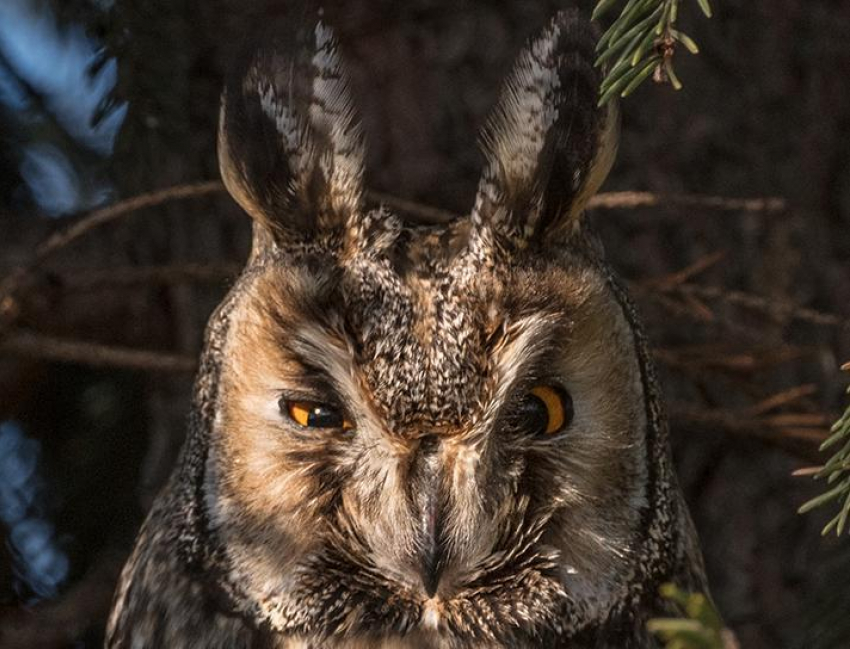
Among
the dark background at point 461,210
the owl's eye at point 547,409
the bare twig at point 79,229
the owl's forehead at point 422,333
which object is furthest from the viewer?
the dark background at point 461,210

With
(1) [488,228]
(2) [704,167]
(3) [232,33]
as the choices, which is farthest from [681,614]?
(3) [232,33]

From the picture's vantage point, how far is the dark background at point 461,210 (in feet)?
8.67

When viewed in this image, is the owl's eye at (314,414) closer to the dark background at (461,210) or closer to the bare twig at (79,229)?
the bare twig at (79,229)

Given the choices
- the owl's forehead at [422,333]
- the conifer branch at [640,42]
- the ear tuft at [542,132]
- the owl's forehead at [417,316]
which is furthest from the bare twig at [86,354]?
the conifer branch at [640,42]

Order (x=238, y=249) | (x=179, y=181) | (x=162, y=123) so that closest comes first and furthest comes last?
1. (x=162, y=123)
2. (x=179, y=181)
3. (x=238, y=249)

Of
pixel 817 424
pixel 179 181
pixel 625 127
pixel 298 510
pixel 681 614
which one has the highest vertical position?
pixel 625 127

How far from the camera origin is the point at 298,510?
5.94 ft

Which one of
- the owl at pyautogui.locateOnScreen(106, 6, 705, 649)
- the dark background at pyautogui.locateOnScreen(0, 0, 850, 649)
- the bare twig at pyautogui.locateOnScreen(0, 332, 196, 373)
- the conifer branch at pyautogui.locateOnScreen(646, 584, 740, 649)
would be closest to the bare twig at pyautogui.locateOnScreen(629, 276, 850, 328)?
the dark background at pyautogui.locateOnScreen(0, 0, 850, 649)

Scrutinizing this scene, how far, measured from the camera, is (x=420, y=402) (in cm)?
166

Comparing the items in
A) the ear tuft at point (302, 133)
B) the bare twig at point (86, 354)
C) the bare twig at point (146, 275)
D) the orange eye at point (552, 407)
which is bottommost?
the orange eye at point (552, 407)

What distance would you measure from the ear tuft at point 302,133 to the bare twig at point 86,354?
652 millimetres

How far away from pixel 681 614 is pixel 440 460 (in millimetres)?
534

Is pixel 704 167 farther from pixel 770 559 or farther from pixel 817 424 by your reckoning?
pixel 770 559

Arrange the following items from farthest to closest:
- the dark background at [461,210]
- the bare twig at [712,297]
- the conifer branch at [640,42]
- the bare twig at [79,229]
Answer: the dark background at [461,210]
the bare twig at [712,297]
the bare twig at [79,229]
the conifer branch at [640,42]
